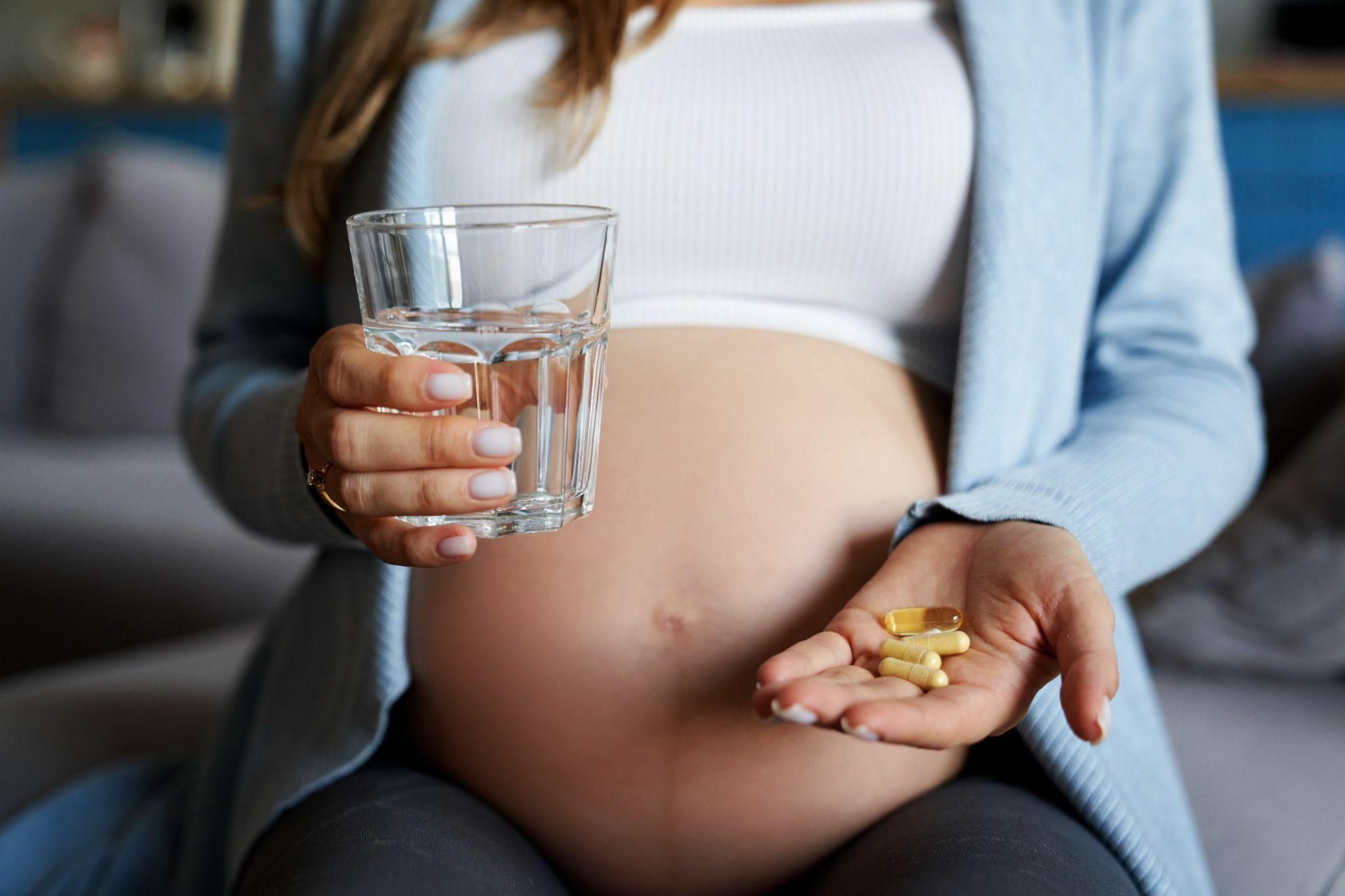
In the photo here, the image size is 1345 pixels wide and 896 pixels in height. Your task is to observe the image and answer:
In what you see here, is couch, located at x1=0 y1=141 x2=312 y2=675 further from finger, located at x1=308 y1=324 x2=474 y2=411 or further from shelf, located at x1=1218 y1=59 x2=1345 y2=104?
shelf, located at x1=1218 y1=59 x2=1345 y2=104

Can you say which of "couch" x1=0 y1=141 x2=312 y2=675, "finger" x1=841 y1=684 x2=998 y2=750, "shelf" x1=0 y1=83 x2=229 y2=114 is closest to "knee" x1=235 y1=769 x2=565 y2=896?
"finger" x1=841 y1=684 x2=998 y2=750

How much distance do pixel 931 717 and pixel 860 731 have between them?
3cm

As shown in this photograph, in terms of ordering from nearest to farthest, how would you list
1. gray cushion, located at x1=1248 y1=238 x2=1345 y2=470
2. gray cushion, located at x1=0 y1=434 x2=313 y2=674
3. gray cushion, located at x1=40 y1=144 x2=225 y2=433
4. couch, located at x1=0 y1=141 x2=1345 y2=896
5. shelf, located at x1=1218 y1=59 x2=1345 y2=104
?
couch, located at x1=0 y1=141 x2=1345 y2=896, gray cushion, located at x1=1248 y1=238 x2=1345 y2=470, gray cushion, located at x1=0 y1=434 x2=313 y2=674, gray cushion, located at x1=40 y1=144 x2=225 y2=433, shelf, located at x1=1218 y1=59 x2=1345 y2=104

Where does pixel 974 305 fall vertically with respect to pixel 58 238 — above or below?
above

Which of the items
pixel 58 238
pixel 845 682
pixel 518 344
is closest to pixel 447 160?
pixel 518 344

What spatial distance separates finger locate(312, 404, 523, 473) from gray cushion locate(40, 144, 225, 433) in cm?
181

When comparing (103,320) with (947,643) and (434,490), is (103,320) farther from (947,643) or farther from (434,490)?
(947,643)

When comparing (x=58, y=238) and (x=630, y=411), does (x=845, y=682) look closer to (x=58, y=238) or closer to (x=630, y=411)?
(x=630, y=411)

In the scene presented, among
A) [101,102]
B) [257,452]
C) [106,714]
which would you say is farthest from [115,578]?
[101,102]

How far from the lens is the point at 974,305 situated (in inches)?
29.4

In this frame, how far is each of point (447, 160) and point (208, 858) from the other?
54 centimetres

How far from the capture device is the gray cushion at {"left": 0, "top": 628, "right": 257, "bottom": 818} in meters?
0.94

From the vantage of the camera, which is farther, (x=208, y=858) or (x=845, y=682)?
(x=208, y=858)

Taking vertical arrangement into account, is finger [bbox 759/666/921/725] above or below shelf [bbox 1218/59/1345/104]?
above
